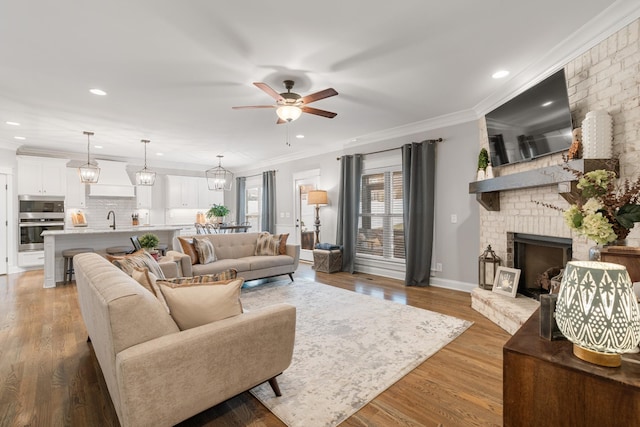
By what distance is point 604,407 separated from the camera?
944mm

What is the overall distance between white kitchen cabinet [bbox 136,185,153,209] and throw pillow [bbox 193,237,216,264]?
14.0 feet

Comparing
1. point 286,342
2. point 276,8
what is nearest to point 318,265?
point 286,342

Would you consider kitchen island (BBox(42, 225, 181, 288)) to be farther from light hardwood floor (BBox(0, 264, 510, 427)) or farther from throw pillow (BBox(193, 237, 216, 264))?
throw pillow (BBox(193, 237, 216, 264))

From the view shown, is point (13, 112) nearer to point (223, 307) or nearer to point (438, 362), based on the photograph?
point (223, 307)

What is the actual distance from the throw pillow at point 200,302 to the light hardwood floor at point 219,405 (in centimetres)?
67

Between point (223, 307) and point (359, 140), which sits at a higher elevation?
point (359, 140)

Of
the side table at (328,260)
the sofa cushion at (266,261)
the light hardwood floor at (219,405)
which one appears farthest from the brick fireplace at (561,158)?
the sofa cushion at (266,261)

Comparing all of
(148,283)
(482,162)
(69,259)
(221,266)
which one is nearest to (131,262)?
(148,283)

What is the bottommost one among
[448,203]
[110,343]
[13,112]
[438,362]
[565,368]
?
[438,362]

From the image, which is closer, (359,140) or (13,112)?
(13,112)

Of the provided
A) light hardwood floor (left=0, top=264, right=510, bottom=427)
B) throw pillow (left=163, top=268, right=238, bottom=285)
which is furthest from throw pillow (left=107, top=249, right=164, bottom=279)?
light hardwood floor (left=0, top=264, right=510, bottom=427)

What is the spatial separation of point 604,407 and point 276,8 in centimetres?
274

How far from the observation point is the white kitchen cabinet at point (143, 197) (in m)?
7.84

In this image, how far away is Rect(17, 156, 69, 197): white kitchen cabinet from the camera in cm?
625
